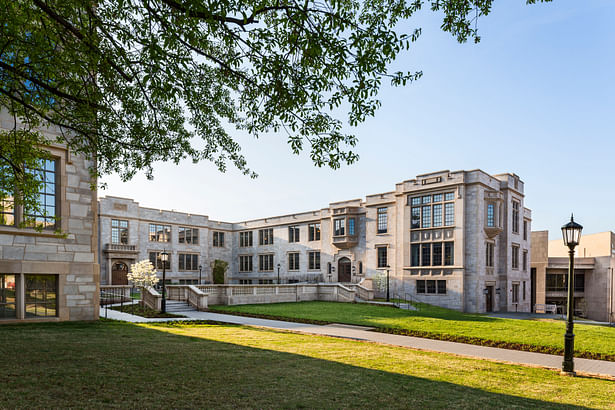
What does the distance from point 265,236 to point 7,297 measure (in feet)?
135

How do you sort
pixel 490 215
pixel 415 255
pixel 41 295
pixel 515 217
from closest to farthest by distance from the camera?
1. pixel 41 295
2. pixel 490 215
3. pixel 415 255
4. pixel 515 217

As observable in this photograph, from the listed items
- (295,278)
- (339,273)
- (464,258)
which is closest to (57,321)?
(464,258)

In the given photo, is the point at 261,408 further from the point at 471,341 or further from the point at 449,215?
the point at 449,215

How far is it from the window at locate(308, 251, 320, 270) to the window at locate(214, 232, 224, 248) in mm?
14924

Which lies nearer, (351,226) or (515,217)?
(515,217)

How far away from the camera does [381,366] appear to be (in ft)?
31.2

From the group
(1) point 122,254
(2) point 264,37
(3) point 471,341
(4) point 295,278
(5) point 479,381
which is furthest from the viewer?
(4) point 295,278

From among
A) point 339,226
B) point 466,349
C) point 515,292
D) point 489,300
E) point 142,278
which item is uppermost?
point 339,226

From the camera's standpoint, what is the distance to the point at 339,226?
44.1 metres

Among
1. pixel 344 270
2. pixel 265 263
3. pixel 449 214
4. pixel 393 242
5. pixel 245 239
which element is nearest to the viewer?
pixel 449 214

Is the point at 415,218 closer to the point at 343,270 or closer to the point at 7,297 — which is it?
the point at 343,270

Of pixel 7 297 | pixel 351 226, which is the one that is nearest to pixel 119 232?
pixel 351 226

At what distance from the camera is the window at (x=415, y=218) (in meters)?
37.1

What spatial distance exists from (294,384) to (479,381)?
4.18m
